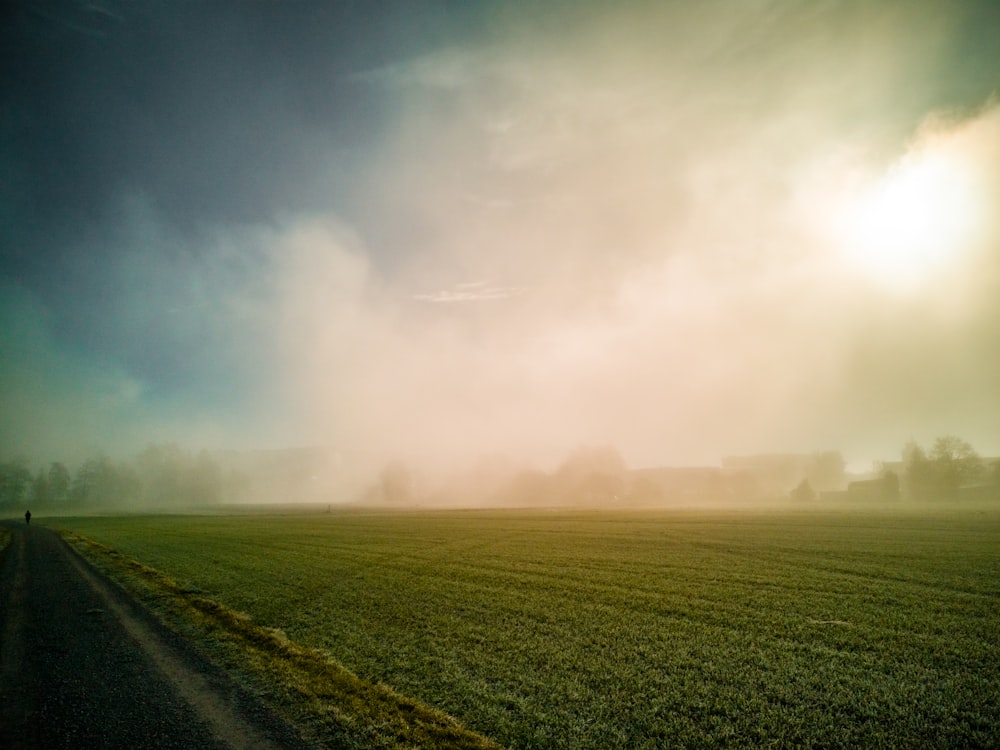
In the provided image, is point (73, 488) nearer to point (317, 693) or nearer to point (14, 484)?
point (14, 484)

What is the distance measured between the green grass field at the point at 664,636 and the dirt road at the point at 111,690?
351 centimetres

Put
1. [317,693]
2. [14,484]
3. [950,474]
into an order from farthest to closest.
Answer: [14,484] < [950,474] < [317,693]

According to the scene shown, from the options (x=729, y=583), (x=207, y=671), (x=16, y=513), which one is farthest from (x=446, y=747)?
(x=16, y=513)

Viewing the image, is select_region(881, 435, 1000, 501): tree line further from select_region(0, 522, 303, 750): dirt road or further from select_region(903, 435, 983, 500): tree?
select_region(0, 522, 303, 750): dirt road

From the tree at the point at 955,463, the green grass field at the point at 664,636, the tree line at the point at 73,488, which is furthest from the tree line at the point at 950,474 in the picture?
the tree line at the point at 73,488

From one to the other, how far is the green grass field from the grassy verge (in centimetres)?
69

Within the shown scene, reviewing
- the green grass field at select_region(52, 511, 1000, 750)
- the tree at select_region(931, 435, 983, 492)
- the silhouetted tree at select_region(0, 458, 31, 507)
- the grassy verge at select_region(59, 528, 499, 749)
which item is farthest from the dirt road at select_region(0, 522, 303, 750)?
the silhouetted tree at select_region(0, 458, 31, 507)

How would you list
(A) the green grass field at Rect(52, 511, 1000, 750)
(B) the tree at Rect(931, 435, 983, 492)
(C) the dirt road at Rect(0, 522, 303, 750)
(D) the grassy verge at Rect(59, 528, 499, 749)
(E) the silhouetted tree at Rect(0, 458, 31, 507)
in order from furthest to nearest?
(E) the silhouetted tree at Rect(0, 458, 31, 507)
(B) the tree at Rect(931, 435, 983, 492)
(A) the green grass field at Rect(52, 511, 1000, 750)
(D) the grassy verge at Rect(59, 528, 499, 749)
(C) the dirt road at Rect(0, 522, 303, 750)

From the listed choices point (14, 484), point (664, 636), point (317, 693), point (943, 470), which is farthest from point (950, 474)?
point (14, 484)

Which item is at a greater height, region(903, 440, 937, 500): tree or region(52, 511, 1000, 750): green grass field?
region(52, 511, 1000, 750): green grass field

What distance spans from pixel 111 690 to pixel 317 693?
5.46 m

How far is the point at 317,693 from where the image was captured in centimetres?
1123

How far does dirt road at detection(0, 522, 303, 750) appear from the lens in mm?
9172

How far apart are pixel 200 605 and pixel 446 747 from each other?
1756 centimetres
